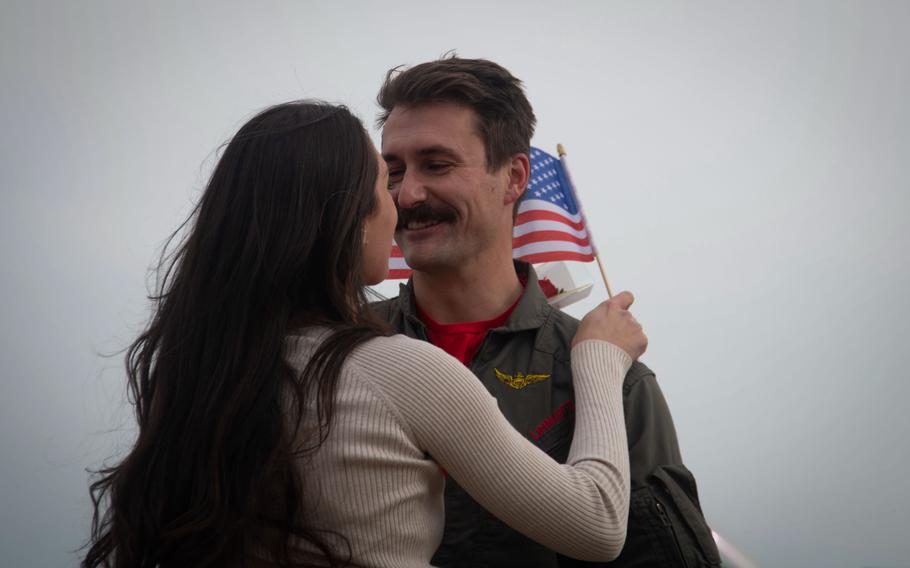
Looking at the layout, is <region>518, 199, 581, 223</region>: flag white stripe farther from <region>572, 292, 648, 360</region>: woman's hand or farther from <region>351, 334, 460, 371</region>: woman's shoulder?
<region>351, 334, 460, 371</region>: woman's shoulder

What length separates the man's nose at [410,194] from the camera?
2820 mm

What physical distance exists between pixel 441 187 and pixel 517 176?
1.38 feet

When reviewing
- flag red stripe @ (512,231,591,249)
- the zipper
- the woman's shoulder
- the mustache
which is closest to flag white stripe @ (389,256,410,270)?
flag red stripe @ (512,231,591,249)

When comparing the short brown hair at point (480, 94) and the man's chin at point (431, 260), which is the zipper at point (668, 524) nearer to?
the man's chin at point (431, 260)

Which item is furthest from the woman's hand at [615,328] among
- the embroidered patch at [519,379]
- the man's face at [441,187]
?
the man's face at [441,187]

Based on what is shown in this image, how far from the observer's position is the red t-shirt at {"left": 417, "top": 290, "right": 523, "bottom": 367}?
2686mm

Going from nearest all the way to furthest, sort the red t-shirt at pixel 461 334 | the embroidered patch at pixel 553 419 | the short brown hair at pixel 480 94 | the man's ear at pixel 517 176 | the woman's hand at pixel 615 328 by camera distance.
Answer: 1. the woman's hand at pixel 615 328
2. the embroidered patch at pixel 553 419
3. the red t-shirt at pixel 461 334
4. the short brown hair at pixel 480 94
5. the man's ear at pixel 517 176

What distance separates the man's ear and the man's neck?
350 mm

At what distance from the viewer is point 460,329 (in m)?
2.77

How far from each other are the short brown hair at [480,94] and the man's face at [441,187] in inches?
1.4

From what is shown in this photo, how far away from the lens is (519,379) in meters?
2.47

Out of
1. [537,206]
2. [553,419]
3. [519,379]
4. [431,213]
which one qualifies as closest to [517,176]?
[537,206]

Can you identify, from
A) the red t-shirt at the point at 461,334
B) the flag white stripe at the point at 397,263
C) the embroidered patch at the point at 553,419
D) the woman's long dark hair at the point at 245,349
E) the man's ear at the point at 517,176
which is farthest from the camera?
the flag white stripe at the point at 397,263

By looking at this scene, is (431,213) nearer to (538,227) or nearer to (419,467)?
(538,227)
